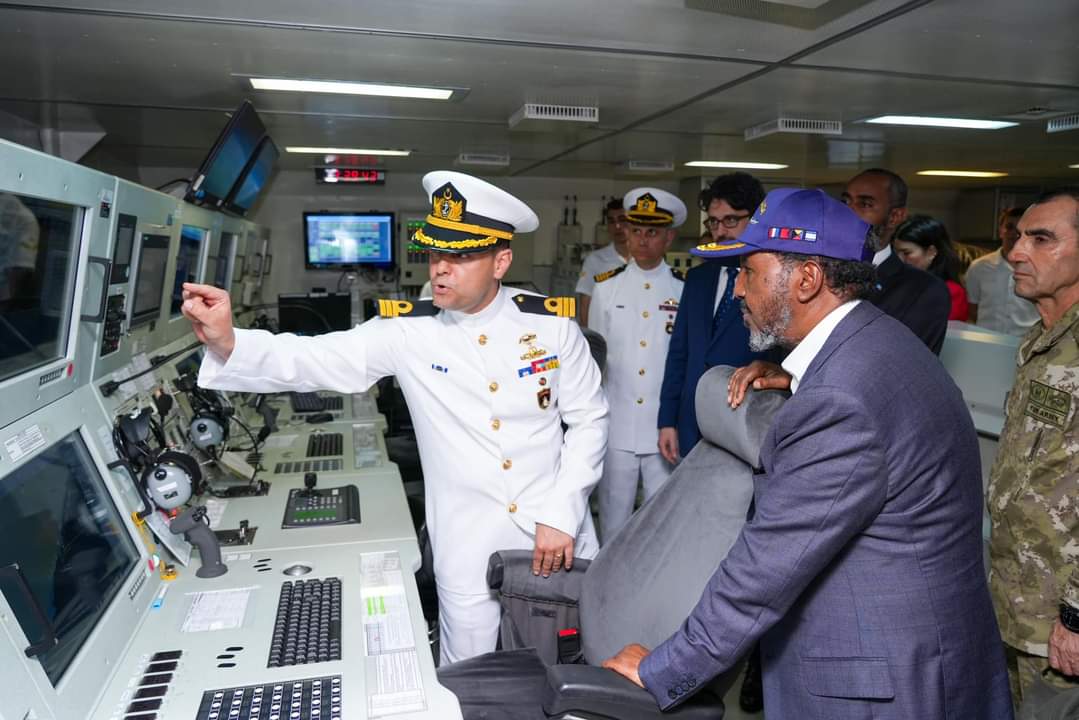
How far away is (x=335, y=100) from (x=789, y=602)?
2.86 m

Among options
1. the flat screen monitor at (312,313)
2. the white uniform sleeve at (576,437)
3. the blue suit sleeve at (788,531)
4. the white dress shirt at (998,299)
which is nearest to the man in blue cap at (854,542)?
the blue suit sleeve at (788,531)

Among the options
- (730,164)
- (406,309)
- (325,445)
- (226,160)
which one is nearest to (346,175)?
(730,164)

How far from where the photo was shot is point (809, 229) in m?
1.31

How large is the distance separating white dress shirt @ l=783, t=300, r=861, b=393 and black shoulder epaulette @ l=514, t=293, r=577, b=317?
81 cm

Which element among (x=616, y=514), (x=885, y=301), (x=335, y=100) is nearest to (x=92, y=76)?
(x=335, y=100)

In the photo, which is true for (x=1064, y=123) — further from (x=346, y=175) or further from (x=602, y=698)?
(x=346, y=175)

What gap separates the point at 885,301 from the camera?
2.31 m

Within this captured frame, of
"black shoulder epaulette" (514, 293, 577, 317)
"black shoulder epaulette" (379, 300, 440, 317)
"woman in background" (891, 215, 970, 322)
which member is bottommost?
→ "black shoulder epaulette" (379, 300, 440, 317)

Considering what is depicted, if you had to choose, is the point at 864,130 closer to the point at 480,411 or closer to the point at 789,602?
the point at 480,411

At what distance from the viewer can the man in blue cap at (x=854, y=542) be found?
3.83 ft

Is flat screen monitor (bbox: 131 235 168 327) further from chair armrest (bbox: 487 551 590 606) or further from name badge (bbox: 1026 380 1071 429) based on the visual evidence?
name badge (bbox: 1026 380 1071 429)

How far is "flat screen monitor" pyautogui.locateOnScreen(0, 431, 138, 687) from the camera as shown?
1150mm

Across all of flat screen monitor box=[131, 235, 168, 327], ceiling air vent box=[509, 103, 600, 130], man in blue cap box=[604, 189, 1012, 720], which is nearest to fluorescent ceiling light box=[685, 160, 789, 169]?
Result: ceiling air vent box=[509, 103, 600, 130]

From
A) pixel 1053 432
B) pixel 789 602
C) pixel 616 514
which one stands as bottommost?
pixel 616 514
